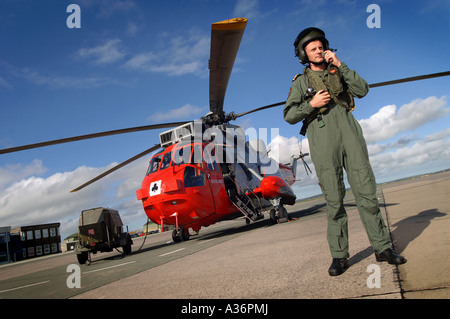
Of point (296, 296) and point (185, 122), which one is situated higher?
point (185, 122)

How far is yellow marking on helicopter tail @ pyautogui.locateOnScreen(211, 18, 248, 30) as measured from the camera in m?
4.34

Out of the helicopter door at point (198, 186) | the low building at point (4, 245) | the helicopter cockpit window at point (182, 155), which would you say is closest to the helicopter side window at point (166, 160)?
the helicopter cockpit window at point (182, 155)

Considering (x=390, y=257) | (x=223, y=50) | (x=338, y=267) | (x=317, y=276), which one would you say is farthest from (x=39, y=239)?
(x=390, y=257)

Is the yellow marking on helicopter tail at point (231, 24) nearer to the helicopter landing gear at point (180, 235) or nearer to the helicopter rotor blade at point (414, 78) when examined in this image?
the helicopter rotor blade at point (414, 78)

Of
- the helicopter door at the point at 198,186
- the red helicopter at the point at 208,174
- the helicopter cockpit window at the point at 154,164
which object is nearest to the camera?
the red helicopter at the point at 208,174

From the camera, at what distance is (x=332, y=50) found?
2.91 meters

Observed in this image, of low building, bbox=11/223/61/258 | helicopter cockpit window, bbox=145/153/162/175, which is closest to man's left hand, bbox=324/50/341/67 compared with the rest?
helicopter cockpit window, bbox=145/153/162/175

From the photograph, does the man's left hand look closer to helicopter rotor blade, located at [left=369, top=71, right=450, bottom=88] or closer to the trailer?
helicopter rotor blade, located at [left=369, top=71, right=450, bottom=88]

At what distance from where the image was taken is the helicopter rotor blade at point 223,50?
443 cm

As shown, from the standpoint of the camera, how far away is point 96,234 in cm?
793

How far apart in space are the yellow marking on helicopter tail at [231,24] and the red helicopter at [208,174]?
3.40ft
